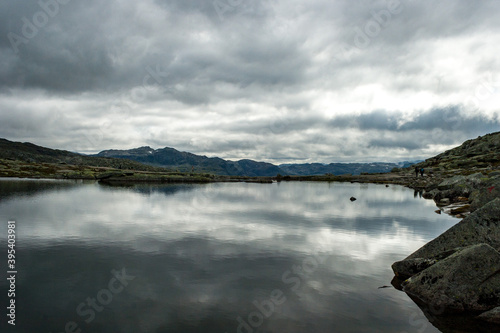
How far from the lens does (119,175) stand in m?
144

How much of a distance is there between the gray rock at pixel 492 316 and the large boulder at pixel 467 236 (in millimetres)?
5043

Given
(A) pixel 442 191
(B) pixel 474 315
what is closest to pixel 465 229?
(B) pixel 474 315

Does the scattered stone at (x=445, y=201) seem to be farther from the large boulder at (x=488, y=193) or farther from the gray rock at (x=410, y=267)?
the gray rock at (x=410, y=267)

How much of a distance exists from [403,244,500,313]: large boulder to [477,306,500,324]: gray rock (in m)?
0.78

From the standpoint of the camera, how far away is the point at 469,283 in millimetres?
15273

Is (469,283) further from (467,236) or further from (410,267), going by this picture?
(467,236)

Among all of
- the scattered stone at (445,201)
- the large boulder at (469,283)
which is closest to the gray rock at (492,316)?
the large boulder at (469,283)

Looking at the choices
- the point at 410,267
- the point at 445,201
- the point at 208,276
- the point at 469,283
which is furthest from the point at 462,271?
the point at 445,201

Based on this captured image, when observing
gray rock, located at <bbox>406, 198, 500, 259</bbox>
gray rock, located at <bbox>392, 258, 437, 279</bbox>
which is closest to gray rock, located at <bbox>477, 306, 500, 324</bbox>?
gray rock, located at <bbox>392, 258, 437, 279</bbox>

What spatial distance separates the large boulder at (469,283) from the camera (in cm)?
1498

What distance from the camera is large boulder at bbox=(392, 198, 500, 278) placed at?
63.6 feet

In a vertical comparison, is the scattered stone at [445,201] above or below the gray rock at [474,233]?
below

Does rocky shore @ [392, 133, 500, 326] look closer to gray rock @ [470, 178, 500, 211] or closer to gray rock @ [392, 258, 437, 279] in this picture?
gray rock @ [392, 258, 437, 279]

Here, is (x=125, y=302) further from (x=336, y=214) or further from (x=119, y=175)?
(x=119, y=175)
